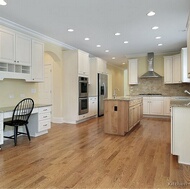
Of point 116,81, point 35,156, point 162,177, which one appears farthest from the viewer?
point 116,81

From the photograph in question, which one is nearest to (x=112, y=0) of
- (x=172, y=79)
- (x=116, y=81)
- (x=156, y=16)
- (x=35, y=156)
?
(x=156, y=16)

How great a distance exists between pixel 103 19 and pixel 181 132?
294cm

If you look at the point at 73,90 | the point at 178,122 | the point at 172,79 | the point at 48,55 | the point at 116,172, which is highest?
the point at 48,55

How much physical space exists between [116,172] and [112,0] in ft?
9.63

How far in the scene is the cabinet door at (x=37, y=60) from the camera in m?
4.55

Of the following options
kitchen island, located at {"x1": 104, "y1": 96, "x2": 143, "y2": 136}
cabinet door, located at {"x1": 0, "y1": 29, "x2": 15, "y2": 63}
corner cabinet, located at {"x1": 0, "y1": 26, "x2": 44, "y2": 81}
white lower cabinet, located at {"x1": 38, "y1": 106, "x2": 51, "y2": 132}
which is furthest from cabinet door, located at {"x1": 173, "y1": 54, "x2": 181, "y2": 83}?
cabinet door, located at {"x1": 0, "y1": 29, "x2": 15, "y2": 63}

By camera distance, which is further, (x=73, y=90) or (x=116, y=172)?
(x=73, y=90)

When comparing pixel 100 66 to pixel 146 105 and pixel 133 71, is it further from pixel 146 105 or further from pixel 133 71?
pixel 146 105

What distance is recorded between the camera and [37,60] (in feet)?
15.3

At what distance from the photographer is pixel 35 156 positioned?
3100mm

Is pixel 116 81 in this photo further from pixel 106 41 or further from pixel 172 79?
pixel 106 41

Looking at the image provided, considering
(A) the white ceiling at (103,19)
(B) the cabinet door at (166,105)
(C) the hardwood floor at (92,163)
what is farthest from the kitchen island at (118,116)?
(B) the cabinet door at (166,105)

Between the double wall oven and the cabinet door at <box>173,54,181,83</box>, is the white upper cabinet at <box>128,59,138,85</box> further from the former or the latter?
the double wall oven

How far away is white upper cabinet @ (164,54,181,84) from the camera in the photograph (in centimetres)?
688
